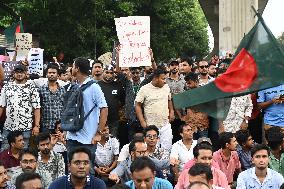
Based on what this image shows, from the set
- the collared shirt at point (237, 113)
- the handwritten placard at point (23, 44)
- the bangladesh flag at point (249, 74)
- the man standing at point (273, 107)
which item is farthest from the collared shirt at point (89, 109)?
the handwritten placard at point (23, 44)

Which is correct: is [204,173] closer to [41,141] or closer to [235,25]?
[41,141]

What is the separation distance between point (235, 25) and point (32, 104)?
43.4 feet

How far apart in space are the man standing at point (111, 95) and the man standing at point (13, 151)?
1.77 metres

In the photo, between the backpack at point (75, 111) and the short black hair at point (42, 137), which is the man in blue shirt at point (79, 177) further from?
the short black hair at point (42, 137)

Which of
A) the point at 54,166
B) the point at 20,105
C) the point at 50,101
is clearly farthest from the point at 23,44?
the point at 54,166

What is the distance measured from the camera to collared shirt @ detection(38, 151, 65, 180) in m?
9.47

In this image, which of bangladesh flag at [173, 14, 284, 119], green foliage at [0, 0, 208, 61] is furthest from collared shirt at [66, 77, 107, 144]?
green foliage at [0, 0, 208, 61]

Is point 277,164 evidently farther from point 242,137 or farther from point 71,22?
point 71,22

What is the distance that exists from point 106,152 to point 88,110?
212 centimetres

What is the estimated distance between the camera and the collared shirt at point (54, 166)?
31.1 feet

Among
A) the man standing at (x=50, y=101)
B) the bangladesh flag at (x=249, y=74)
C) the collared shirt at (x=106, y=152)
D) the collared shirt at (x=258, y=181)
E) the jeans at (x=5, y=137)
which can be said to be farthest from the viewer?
the man standing at (x=50, y=101)

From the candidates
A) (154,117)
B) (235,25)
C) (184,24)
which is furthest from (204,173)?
(184,24)

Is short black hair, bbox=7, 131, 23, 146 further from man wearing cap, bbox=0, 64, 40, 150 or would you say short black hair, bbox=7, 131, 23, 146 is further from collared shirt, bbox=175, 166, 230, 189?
collared shirt, bbox=175, 166, 230, 189

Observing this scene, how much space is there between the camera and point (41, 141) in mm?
9516
